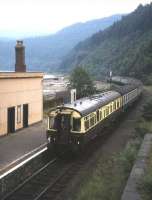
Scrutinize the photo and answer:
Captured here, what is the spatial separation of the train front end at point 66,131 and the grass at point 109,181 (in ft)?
5.74

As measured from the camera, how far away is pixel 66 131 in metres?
19.0

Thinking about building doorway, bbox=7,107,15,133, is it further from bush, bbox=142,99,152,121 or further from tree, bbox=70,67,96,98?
tree, bbox=70,67,96,98

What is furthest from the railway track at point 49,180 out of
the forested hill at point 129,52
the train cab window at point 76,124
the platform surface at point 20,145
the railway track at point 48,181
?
the forested hill at point 129,52

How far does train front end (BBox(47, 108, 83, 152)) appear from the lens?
1897 cm

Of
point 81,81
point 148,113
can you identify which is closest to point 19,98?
point 148,113

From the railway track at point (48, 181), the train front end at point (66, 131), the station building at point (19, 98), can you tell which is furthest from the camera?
the station building at point (19, 98)

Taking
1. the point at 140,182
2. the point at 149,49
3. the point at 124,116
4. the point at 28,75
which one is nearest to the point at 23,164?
the point at 140,182

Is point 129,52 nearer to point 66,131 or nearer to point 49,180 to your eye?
point 66,131

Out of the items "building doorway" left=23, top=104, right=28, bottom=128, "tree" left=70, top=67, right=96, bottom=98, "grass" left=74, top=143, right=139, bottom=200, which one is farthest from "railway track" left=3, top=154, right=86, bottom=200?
"tree" left=70, top=67, right=96, bottom=98

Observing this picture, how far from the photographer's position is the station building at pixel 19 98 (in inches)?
1002

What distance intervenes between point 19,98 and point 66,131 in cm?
936

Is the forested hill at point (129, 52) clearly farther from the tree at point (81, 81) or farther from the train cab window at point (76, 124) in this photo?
the train cab window at point (76, 124)

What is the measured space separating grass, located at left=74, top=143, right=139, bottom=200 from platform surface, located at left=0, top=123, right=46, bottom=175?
377cm

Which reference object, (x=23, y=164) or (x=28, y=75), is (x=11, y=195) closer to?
(x=23, y=164)
